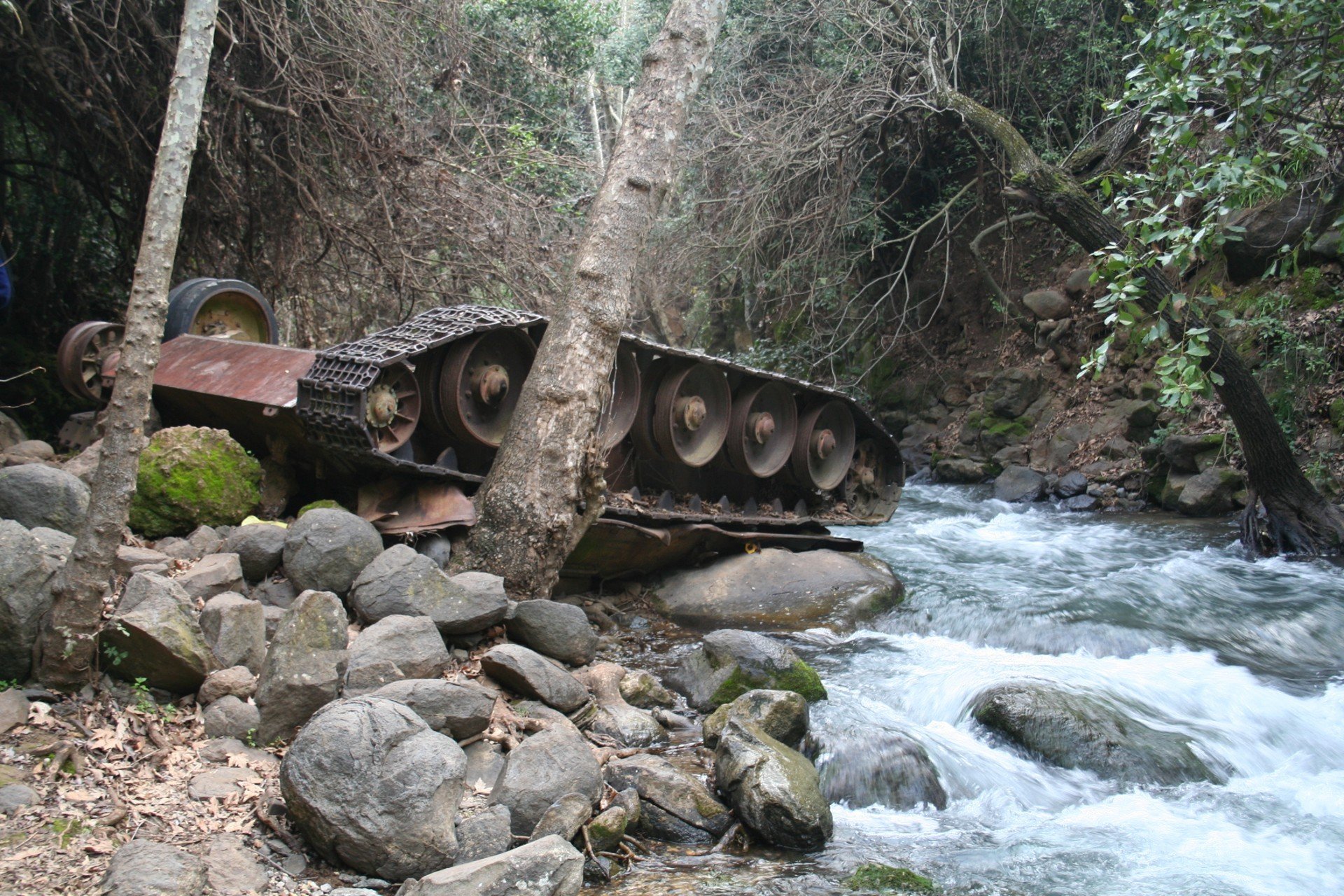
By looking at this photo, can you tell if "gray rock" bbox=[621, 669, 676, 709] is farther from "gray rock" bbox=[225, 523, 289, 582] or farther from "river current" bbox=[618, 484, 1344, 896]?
"gray rock" bbox=[225, 523, 289, 582]

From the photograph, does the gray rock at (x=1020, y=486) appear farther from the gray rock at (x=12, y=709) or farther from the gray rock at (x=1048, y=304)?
the gray rock at (x=12, y=709)

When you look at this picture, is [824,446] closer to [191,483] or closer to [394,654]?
[191,483]

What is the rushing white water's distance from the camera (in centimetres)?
359

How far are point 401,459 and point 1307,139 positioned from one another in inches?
189

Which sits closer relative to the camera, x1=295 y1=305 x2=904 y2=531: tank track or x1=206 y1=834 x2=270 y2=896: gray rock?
x1=206 y1=834 x2=270 y2=896: gray rock

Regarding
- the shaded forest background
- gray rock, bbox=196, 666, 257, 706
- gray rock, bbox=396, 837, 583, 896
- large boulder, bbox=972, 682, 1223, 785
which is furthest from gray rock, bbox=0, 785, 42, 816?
the shaded forest background

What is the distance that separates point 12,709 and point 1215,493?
10.0 meters

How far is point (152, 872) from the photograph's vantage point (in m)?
2.44

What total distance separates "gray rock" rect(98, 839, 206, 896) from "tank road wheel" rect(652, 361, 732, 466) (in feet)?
16.7

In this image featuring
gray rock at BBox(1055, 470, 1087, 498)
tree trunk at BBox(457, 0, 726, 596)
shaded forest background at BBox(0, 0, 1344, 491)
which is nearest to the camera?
tree trunk at BBox(457, 0, 726, 596)

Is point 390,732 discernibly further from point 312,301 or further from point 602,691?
point 312,301

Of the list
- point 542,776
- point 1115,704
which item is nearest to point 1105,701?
point 1115,704

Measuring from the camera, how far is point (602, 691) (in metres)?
4.62

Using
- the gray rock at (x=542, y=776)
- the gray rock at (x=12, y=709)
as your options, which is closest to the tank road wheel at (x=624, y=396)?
the gray rock at (x=542, y=776)
